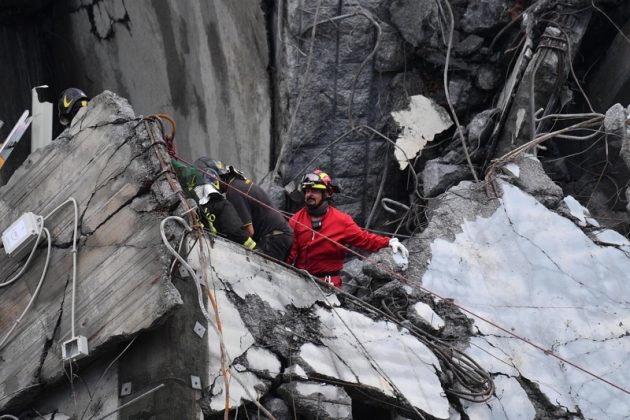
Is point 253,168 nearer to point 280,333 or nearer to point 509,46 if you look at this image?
point 509,46

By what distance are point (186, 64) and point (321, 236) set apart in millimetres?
3788

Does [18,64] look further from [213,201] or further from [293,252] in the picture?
[213,201]

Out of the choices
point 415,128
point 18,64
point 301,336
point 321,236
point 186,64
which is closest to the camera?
point 301,336

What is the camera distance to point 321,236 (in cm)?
873

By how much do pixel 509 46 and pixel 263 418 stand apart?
588 centimetres

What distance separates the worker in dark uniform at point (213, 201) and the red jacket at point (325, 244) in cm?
96

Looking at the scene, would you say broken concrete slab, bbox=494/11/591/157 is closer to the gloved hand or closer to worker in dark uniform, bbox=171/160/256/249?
the gloved hand

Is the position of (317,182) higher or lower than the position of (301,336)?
lower

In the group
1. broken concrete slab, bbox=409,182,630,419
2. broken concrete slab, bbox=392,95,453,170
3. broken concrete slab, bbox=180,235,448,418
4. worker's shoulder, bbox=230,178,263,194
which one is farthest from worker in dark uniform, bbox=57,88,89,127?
broken concrete slab, bbox=392,95,453,170

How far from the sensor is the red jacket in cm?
873

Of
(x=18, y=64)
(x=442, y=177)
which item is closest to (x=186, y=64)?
(x=18, y=64)

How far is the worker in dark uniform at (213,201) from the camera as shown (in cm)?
757

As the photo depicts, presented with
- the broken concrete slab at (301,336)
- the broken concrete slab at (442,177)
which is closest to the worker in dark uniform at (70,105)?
the broken concrete slab at (301,336)

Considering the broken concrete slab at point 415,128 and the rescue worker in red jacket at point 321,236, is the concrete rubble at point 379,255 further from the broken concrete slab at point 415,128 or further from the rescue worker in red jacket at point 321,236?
the rescue worker in red jacket at point 321,236
